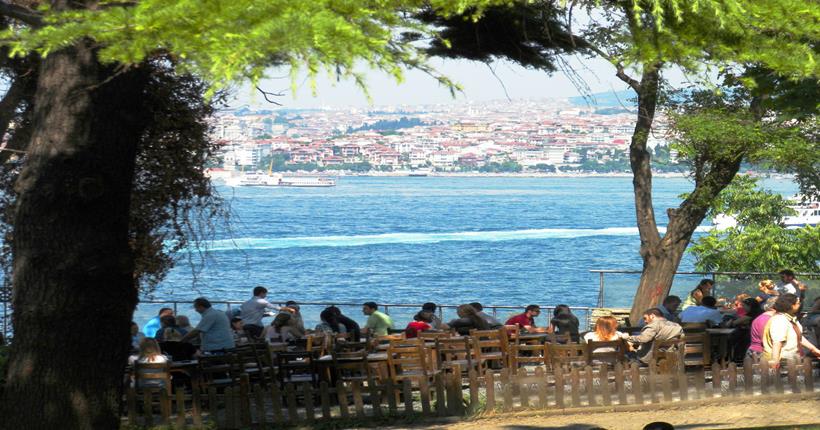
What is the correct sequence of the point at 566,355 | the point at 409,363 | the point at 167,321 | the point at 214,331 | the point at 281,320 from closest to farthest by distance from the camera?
the point at 409,363
the point at 566,355
the point at 214,331
the point at 281,320
the point at 167,321

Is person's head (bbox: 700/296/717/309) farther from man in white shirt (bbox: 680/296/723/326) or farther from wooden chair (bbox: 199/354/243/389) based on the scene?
wooden chair (bbox: 199/354/243/389)

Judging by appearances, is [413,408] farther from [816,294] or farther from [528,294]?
[528,294]

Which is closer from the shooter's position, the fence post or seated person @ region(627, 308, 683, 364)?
the fence post

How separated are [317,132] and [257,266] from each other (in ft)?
49.1

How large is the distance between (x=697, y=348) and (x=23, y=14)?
841 cm

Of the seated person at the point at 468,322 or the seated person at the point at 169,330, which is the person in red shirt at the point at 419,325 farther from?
the seated person at the point at 169,330

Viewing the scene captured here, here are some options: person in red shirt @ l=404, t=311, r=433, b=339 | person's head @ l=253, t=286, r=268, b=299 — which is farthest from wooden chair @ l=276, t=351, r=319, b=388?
person's head @ l=253, t=286, r=268, b=299

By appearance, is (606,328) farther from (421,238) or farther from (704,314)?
(421,238)

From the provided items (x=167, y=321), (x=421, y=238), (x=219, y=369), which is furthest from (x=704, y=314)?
(x=421, y=238)

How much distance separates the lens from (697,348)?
40.5 ft

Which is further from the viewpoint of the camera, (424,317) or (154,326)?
(154,326)

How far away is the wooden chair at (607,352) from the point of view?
1174 cm

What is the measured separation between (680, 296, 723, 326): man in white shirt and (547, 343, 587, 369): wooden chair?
9.52ft

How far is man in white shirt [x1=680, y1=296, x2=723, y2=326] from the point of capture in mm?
14562
